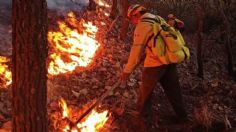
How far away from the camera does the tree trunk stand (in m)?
4.31

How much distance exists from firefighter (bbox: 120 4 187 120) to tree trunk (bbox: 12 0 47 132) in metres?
1.71

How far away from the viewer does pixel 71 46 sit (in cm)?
931

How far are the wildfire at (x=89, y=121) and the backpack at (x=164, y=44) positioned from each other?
1350mm

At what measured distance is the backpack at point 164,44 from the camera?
5.93 metres

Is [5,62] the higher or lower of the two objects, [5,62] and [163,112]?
the higher

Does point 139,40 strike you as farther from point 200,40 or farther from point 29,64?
point 200,40

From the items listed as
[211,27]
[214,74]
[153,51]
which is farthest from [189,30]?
[153,51]

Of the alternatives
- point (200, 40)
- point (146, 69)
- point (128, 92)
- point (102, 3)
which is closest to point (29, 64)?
point (146, 69)

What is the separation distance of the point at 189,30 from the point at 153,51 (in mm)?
7401

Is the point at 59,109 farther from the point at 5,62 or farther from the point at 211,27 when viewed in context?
the point at 211,27

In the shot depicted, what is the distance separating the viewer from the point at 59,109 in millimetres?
6594

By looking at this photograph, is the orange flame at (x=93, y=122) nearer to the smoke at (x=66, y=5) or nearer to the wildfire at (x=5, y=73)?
the wildfire at (x=5, y=73)

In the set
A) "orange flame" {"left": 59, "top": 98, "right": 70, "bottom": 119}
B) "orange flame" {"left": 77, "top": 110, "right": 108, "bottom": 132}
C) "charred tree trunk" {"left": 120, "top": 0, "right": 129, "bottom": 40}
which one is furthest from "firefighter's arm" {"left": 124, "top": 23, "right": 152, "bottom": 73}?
"charred tree trunk" {"left": 120, "top": 0, "right": 129, "bottom": 40}

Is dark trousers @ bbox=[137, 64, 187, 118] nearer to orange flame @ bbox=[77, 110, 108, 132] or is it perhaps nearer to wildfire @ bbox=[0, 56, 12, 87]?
orange flame @ bbox=[77, 110, 108, 132]
